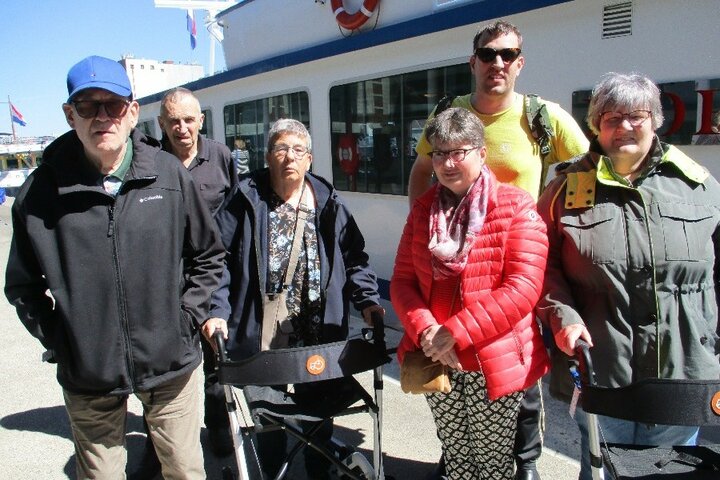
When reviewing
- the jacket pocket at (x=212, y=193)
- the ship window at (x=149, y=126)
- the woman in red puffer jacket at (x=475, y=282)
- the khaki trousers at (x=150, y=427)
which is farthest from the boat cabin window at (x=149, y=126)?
the woman in red puffer jacket at (x=475, y=282)

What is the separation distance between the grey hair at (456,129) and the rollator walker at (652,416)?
76cm

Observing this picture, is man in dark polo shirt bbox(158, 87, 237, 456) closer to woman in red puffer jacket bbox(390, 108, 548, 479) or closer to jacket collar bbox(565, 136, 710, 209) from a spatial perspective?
woman in red puffer jacket bbox(390, 108, 548, 479)

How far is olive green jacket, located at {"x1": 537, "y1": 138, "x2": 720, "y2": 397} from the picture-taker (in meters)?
1.82

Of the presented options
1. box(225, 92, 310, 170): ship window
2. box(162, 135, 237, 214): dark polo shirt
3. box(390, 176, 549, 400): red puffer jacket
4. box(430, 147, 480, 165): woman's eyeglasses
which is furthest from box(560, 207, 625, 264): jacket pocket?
box(225, 92, 310, 170): ship window

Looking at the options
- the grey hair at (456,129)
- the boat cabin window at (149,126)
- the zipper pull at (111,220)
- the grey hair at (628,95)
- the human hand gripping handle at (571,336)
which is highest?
the boat cabin window at (149,126)

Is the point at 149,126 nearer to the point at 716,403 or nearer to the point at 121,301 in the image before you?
the point at 121,301

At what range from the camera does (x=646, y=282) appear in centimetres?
183

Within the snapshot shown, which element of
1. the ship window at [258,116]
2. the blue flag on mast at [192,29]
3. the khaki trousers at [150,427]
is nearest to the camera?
the khaki trousers at [150,427]

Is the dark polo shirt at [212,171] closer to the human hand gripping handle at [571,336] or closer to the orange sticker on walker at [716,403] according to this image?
the human hand gripping handle at [571,336]

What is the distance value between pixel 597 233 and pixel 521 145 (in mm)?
666

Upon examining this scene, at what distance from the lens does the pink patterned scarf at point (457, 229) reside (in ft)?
6.56

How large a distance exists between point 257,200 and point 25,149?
162 ft

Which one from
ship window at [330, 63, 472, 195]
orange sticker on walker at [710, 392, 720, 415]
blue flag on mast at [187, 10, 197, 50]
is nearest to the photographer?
orange sticker on walker at [710, 392, 720, 415]

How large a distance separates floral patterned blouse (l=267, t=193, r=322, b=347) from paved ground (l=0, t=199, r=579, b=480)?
97 centimetres
